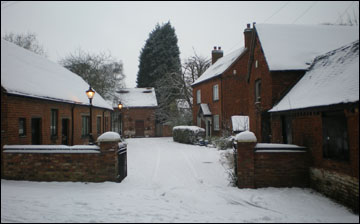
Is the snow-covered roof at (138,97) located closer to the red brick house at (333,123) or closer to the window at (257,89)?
the window at (257,89)

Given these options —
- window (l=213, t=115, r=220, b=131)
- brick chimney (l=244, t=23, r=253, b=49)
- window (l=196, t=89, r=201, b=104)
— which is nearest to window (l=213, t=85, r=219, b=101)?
window (l=213, t=115, r=220, b=131)

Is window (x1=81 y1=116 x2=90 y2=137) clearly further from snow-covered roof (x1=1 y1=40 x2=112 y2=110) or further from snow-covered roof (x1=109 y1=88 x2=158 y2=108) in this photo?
snow-covered roof (x1=109 y1=88 x2=158 y2=108)

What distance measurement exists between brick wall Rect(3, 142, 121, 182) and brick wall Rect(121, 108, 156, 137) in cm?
2980

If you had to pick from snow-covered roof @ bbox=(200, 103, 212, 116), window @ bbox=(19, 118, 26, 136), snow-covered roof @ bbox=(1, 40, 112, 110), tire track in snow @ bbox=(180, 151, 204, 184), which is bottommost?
tire track in snow @ bbox=(180, 151, 204, 184)

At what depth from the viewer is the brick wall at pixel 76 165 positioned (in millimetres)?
7996

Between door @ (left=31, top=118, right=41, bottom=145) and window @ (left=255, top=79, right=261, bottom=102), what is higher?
window @ (left=255, top=79, right=261, bottom=102)

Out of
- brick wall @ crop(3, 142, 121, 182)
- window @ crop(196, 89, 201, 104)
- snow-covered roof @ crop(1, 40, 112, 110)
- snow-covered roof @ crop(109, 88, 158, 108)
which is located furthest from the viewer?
snow-covered roof @ crop(109, 88, 158, 108)

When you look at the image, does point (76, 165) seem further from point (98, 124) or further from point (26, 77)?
point (98, 124)

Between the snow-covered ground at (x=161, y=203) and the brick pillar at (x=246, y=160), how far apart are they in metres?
0.31

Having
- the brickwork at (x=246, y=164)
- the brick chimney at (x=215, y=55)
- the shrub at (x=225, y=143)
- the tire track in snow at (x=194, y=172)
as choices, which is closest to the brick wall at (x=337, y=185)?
the brickwork at (x=246, y=164)

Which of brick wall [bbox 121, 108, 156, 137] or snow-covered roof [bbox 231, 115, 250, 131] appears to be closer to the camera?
snow-covered roof [bbox 231, 115, 250, 131]

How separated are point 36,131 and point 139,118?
86.8ft

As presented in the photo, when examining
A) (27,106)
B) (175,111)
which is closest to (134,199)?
(27,106)

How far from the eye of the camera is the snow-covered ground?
543 cm
